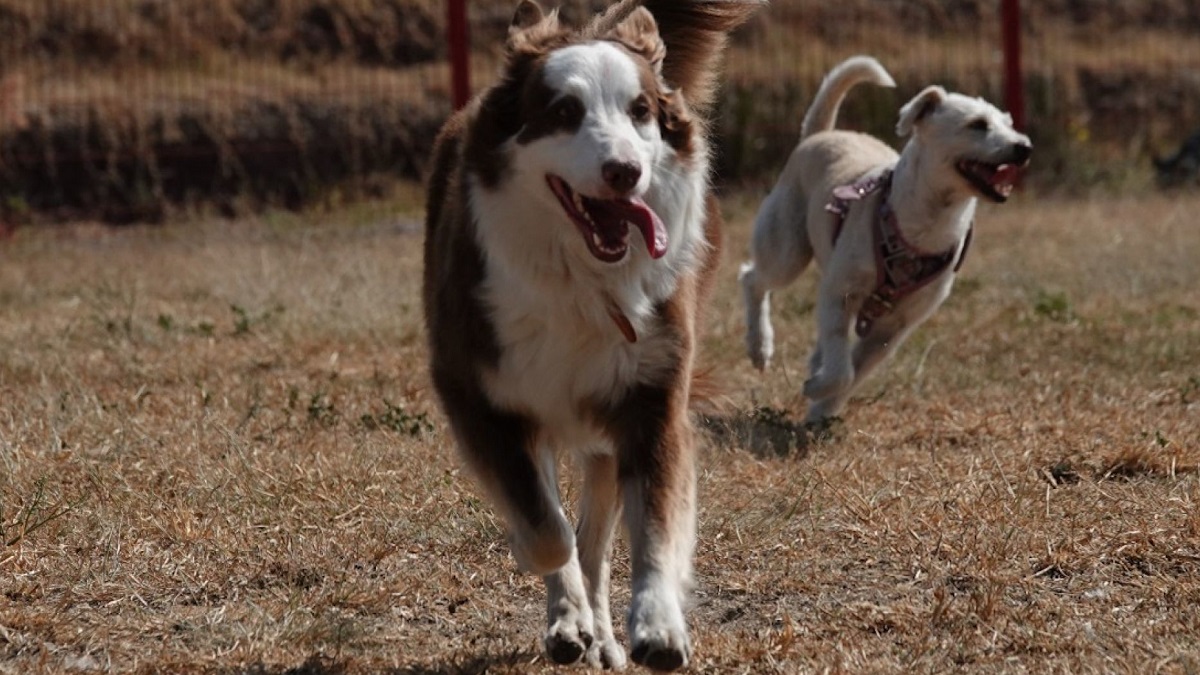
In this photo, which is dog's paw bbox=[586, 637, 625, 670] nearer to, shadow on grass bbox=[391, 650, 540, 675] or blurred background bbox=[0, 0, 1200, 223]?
shadow on grass bbox=[391, 650, 540, 675]

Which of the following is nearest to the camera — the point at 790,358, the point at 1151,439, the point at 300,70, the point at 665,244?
the point at 665,244

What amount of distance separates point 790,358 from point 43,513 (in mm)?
3433

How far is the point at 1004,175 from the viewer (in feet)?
20.6

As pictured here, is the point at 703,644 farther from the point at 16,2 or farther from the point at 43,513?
the point at 16,2

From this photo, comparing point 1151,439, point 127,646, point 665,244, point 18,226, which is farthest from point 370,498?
point 18,226

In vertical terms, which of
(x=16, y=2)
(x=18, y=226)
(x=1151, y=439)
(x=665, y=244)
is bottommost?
(x=18, y=226)

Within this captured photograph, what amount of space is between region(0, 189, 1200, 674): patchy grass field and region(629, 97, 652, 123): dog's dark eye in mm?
1109

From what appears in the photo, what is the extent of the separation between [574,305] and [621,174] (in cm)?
38

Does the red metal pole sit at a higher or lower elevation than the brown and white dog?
lower

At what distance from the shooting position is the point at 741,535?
4.48 metres

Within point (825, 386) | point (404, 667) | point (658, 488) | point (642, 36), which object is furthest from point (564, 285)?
point (825, 386)

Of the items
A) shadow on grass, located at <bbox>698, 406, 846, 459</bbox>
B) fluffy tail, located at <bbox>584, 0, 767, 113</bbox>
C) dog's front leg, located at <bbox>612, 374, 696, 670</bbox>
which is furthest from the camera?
shadow on grass, located at <bbox>698, 406, 846, 459</bbox>

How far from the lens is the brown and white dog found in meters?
3.54

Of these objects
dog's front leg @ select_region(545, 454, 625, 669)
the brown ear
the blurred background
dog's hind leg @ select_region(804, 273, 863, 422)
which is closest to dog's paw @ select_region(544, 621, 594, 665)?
dog's front leg @ select_region(545, 454, 625, 669)
